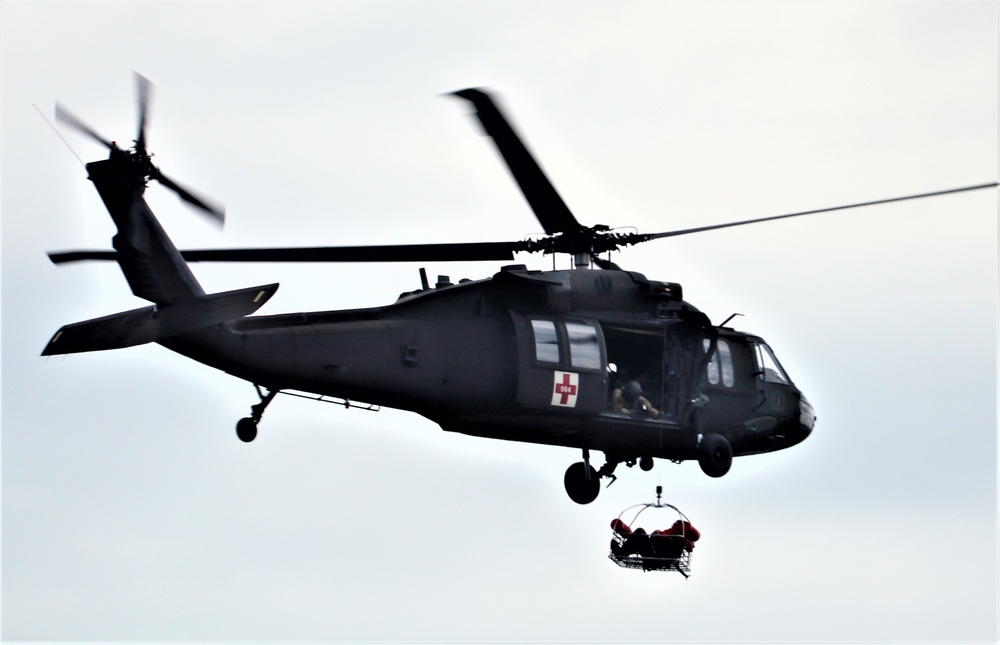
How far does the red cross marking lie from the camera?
28.5 m

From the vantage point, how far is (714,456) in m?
29.8

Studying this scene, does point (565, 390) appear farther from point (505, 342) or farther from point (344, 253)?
point (344, 253)

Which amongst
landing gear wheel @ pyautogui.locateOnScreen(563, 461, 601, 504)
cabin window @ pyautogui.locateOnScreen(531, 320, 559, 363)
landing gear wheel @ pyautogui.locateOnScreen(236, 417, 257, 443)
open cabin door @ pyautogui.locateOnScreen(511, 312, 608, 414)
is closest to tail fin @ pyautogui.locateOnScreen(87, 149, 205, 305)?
landing gear wheel @ pyautogui.locateOnScreen(236, 417, 257, 443)

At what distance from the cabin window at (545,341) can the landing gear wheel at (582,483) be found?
289cm

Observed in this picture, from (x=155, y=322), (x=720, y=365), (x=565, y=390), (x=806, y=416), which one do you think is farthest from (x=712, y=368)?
(x=155, y=322)

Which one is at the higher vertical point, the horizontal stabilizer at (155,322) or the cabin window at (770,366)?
the cabin window at (770,366)

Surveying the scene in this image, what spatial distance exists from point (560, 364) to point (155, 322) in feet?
23.1

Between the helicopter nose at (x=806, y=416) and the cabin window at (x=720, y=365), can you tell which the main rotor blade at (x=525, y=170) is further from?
the helicopter nose at (x=806, y=416)

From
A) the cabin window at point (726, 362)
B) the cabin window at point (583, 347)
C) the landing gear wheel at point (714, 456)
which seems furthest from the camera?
the cabin window at point (726, 362)

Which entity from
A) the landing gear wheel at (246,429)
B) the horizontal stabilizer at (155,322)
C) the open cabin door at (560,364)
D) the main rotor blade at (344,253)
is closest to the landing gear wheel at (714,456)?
the open cabin door at (560,364)

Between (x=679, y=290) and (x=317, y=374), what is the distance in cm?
731

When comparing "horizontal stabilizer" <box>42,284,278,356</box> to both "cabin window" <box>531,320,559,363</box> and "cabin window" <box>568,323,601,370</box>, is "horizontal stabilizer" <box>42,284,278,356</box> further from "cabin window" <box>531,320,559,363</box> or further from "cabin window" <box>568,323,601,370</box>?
"cabin window" <box>568,323,601,370</box>

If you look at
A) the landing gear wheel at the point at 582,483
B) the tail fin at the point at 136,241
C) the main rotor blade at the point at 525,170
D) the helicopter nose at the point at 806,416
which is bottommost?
the tail fin at the point at 136,241

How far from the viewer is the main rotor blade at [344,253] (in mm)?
28344
